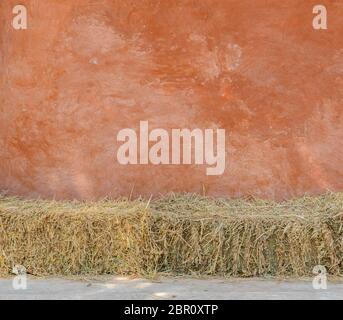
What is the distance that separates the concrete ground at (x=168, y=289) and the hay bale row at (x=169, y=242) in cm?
13

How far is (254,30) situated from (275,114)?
69 cm

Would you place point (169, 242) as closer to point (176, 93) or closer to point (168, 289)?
point (168, 289)

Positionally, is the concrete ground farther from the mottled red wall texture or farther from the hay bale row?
the mottled red wall texture

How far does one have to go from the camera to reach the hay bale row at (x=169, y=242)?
422cm

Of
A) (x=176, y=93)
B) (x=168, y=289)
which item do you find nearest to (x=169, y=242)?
(x=168, y=289)

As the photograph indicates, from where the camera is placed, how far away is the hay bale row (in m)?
4.22

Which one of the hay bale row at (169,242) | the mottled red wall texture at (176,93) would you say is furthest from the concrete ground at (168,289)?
the mottled red wall texture at (176,93)

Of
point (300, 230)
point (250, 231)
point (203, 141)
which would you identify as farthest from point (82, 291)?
point (203, 141)

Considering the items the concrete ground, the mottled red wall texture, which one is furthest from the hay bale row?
the mottled red wall texture

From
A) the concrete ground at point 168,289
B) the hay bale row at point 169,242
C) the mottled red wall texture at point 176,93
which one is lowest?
the concrete ground at point 168,289

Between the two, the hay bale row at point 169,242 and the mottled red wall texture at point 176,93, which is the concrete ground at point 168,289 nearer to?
the hay bale row at point 169,242

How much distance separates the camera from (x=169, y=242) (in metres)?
4.33

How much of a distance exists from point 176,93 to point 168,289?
1861 millimetres

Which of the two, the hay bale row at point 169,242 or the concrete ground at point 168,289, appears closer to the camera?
the concrete ground at point 168,289
